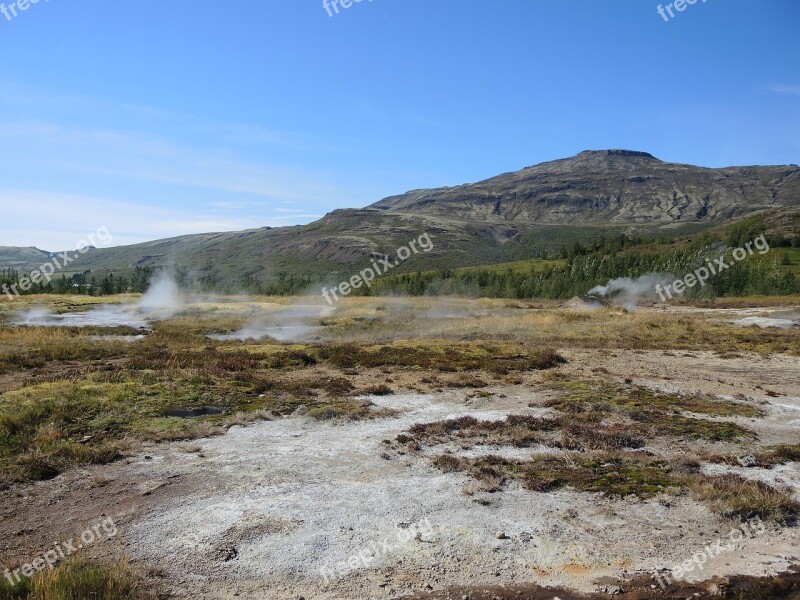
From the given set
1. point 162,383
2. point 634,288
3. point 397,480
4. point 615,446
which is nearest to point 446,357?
point 162,383

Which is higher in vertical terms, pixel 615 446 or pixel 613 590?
pixel 613 590

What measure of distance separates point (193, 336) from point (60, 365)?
15.0m

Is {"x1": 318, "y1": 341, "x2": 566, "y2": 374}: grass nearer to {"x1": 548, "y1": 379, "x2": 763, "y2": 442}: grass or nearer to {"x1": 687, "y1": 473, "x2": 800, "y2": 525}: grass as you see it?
{"x1": 548, "y1": 379, "x2": 763, "y2": 442}: grass

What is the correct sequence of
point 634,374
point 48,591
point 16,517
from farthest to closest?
point 634,374 → point 16,517 → point 48,591

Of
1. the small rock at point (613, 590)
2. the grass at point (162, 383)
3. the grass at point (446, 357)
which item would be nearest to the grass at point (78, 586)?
the grass at point (162, 383)

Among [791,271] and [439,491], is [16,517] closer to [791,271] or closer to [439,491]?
[439,491]

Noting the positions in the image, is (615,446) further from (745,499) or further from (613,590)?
(613,590)

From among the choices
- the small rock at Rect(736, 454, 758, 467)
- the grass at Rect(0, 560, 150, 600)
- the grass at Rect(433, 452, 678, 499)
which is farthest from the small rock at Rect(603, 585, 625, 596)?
the small rock at Rect(736, 454, 758, 467)

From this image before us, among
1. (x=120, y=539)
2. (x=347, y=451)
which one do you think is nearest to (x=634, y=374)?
(x=347, y=451)

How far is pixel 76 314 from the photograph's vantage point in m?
57.4

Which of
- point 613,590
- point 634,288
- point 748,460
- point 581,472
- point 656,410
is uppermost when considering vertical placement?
point 613,590

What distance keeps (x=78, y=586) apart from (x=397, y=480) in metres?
6.28

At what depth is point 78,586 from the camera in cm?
675

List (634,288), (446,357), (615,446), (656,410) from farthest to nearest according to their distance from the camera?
(634,288) → (446,357) → (656,410) → (615,446)
